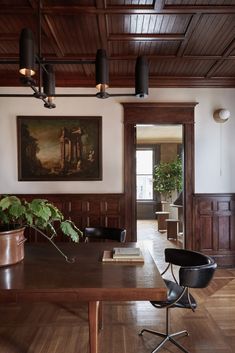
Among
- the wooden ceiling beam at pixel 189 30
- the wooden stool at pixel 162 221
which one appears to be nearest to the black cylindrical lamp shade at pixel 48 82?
the wooden ceiling beam at pixel 189 30

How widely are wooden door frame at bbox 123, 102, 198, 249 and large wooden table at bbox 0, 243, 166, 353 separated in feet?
7.54

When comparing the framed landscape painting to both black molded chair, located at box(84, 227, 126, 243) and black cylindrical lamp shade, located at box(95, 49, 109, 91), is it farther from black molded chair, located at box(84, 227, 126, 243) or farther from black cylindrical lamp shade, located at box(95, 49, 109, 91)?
black cylindrical lamp shade, located at box(95, 49, 109, 91)

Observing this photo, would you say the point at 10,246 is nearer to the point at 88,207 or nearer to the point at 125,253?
the point at 125,253

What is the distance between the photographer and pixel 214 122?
14.1ft

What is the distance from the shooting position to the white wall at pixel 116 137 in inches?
166

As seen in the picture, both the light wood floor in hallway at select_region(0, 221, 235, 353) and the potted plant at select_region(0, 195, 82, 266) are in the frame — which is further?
the light wood floor in hallway at select_region(0, 221, 235, 353)

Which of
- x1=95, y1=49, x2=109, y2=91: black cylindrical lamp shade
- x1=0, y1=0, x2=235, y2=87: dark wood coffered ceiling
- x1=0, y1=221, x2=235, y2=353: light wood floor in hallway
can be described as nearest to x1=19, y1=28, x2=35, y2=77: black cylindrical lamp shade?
x1=0, y1=0, x2=235, y2=87: dark wood coffered ceiling

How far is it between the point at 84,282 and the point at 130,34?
101 inches

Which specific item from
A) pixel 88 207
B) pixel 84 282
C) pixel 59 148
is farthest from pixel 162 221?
pixel 84 282

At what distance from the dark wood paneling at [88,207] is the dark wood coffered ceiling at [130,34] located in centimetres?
178

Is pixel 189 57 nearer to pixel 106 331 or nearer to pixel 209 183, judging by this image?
pixel 209 183

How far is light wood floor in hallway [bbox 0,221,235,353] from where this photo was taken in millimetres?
2221

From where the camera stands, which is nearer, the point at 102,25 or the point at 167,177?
the point at 102,25

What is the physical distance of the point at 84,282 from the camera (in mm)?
1525
